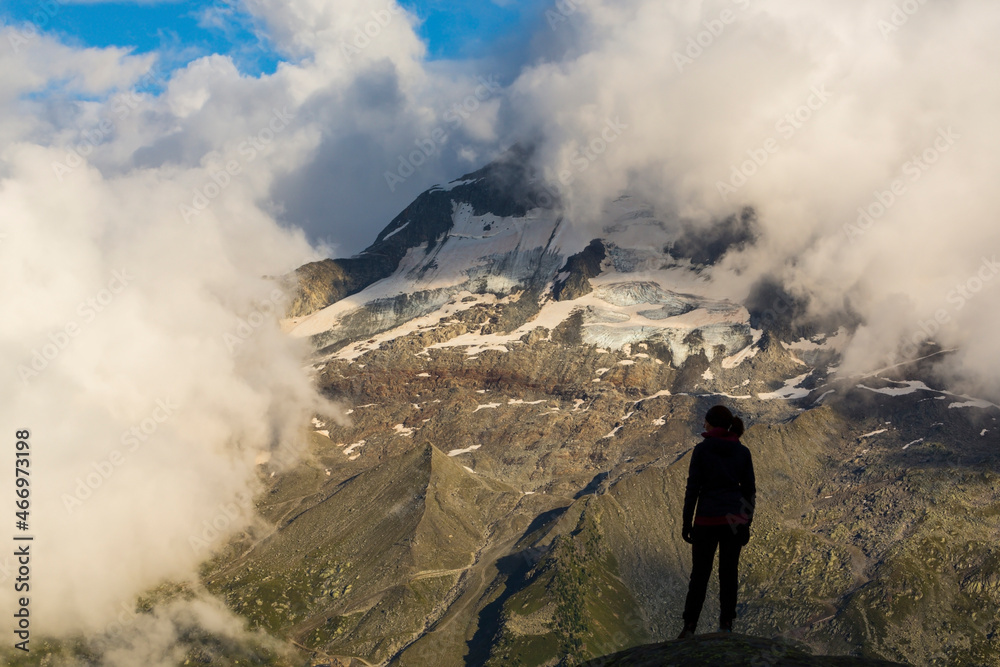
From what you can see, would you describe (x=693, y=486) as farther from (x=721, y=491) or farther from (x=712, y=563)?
(x=712, y=563)

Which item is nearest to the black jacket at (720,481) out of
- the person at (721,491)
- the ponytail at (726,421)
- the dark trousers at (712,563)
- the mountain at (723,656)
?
the person at (721,491)

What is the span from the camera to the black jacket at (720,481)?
1202 inches

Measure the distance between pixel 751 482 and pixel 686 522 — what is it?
9.48 ft

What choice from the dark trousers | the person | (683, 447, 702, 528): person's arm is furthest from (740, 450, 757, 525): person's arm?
(683, 447, 702, 528): person's arm

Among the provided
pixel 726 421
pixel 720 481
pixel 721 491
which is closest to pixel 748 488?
pixel 721 491

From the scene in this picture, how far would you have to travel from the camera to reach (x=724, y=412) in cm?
2983

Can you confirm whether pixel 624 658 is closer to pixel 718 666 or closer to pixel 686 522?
pixel 718 666

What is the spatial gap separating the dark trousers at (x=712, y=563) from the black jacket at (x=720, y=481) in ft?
1.54

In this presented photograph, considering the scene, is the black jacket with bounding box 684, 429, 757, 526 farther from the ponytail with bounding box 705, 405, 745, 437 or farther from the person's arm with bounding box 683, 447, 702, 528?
the ponytail with bounding box 705, 405, 745, 437

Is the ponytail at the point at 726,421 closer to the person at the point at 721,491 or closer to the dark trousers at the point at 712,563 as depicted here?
the person at the point at 721,491

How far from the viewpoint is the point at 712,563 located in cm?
3080

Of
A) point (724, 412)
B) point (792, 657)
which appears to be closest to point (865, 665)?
point (792, 657)

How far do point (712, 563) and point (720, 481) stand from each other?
302 cm

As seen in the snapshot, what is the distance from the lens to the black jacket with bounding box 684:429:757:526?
100 feet
